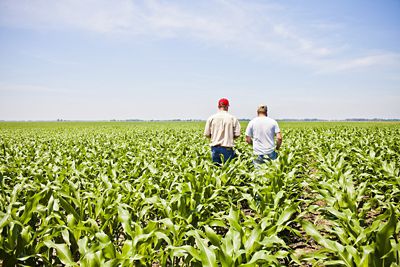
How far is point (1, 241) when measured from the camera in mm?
2502

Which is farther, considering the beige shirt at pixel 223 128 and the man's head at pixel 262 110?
the beige shirt at pixel 223 128

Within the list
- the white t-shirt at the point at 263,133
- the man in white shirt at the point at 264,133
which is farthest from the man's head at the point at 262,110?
the white t-shirt at the point at 263,133

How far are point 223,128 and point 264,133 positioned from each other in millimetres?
925

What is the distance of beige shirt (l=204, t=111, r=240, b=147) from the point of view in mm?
5914

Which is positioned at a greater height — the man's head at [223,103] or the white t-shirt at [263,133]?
the man's head at [223,103]

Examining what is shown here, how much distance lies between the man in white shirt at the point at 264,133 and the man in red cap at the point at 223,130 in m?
0.42

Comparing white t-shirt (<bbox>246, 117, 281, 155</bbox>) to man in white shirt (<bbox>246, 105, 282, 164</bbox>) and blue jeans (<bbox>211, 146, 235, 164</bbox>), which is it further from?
blue jeans (<bbox>211, 146, 235, 164</bbox>)

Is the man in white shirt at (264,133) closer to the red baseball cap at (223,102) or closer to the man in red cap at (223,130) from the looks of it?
the man in red cap at (223,130)

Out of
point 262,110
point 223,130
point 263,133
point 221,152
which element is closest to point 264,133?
point 263,133

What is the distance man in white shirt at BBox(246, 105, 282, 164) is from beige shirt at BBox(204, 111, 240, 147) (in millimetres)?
392

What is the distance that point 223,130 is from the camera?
593 cm

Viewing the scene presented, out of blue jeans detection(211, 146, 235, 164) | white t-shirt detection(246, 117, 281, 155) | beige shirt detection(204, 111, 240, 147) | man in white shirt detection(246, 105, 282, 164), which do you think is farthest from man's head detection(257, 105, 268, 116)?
blue jeans detection(211, 146, 235, 164)

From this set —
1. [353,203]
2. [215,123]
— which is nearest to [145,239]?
[353,203]

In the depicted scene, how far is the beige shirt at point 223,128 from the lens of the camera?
19.4 feet
